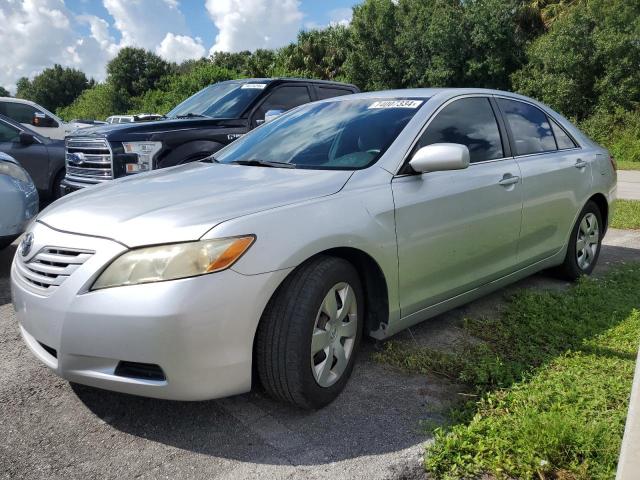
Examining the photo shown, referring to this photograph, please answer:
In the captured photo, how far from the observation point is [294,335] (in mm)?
2482

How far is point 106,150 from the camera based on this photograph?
19.9 ft

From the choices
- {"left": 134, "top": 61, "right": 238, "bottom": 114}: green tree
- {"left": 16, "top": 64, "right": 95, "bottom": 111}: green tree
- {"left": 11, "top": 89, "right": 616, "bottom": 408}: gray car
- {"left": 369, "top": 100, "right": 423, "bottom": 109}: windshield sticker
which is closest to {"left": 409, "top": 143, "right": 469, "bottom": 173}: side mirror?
{"left": 11, "top": 89, "right": 616, "bottom": 408}: gray car

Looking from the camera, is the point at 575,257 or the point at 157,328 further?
the point at 575,257

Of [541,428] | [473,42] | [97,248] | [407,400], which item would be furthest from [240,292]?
[473,42]

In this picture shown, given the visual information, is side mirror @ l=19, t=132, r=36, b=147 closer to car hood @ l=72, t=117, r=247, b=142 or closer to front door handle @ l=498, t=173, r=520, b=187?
car hood @ l=72, t=117, r=247, b=142

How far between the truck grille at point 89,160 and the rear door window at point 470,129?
3814mm

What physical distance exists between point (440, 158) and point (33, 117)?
36.2 feet

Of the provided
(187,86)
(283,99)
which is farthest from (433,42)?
(283,99)

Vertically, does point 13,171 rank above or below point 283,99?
below

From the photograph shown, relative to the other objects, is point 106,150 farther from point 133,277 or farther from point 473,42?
point 473,42

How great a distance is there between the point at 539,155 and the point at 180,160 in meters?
3.62

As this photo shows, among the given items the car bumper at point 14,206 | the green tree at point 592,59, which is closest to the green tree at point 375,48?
the green tree at point 592,59

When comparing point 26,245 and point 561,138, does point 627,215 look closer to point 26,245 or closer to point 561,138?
point 561,138

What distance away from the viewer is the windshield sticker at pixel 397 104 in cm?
354
